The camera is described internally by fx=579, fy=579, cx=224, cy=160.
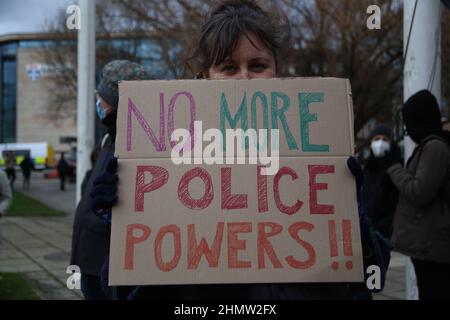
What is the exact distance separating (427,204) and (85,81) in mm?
5749

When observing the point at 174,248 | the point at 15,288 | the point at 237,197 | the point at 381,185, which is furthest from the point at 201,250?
the point at 15,288

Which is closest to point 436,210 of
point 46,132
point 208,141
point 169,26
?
point 208,141

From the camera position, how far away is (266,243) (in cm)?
167

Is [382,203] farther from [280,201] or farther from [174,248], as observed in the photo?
[174,248]

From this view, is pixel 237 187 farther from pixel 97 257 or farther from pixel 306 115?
pixel 97 257

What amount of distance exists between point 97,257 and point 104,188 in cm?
116

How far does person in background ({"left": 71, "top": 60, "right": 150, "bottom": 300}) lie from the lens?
2729mm

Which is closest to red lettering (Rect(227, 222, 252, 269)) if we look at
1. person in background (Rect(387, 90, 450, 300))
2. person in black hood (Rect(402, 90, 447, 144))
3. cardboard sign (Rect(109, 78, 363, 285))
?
cardboard sign (Rect(109, 78, 363, 285))

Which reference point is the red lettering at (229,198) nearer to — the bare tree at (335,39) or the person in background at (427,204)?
the person in background at (427,204)

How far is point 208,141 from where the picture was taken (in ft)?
5.53

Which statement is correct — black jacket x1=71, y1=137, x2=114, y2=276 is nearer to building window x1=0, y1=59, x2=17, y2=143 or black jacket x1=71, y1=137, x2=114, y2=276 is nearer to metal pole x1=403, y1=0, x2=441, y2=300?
metal pole x1=403, y1=0, x2=441, y2=300

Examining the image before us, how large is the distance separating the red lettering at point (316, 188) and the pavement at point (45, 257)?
4.11 m

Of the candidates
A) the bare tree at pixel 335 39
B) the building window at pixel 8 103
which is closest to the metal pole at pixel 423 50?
the bare tree at pixel 335 39

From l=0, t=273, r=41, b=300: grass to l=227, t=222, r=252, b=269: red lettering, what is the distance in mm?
4382
